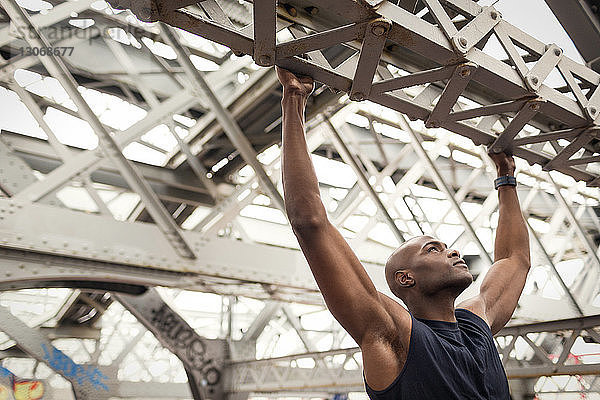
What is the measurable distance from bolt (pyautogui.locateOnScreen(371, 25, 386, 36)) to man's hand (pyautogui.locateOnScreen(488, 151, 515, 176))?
57.5 inches

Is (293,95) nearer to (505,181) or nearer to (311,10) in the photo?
(311,10)

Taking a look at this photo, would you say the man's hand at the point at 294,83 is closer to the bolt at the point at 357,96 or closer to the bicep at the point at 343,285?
the bolt at the point at 357,96

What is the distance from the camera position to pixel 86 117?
596 centimetres

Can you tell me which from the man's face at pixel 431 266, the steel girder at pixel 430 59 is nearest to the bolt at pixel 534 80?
the steel girder at pixel 430 59

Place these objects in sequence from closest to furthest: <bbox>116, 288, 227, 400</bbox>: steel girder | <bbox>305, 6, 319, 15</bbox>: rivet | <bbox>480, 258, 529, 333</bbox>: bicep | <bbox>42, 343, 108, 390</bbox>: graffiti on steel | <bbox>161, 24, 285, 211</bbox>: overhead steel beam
Answer: <bbox>480, 258, 529, 333</bbox>: bicep
<bbox>305, 6, 319, 15</bbox>: rivet
<bbox>161, 24, 285, 211</bbox>: overhead steel beam
<bbox>116, 288, 227, 400</bbox>: steel girder
<bbox>42, 343, 108, 390</bbox>: graffiti on steel

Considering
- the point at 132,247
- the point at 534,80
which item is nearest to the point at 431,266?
the point at 534,80

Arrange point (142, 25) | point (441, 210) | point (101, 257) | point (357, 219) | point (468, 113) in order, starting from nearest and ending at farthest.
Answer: point (468, 113) < point (101, 257) < point (142, 25) < point (441, 210) < point (357, 219)

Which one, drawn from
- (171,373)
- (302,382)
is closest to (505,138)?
(302,382)

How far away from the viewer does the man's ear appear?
269cm

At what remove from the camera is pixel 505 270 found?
3.37m

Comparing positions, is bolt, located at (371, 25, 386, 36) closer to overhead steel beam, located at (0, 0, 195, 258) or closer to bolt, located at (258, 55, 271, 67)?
bolt, located at (258, 55, 271, 67)

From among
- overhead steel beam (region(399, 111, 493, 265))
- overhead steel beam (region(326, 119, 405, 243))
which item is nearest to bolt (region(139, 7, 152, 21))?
overhead steel beam (region(326, 119, 405, 243))

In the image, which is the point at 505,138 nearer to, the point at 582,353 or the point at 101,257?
the point at 101,257

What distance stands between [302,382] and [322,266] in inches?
417
